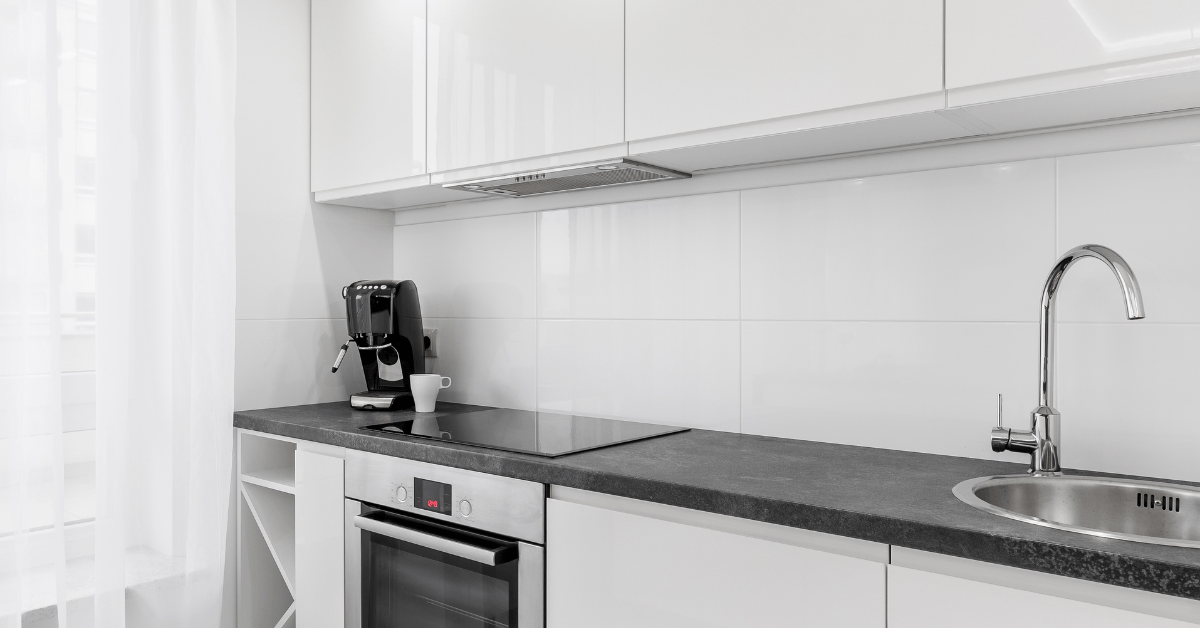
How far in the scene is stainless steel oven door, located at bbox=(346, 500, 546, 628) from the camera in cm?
150

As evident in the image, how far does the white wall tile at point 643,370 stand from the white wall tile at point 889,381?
0.07m

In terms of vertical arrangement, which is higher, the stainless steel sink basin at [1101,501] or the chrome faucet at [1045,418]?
the chrome faucet at [1045,418]

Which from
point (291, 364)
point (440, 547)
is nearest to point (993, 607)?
point (440, 547)

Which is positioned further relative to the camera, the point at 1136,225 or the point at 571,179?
the point at 571,179

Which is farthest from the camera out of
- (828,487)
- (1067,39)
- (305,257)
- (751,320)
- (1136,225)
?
(305,257)

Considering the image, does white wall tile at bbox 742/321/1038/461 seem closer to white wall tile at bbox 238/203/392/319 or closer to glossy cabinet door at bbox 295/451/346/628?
glossy cabinet door at bbox 295/451/346/628

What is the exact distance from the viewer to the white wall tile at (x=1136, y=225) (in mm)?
1315

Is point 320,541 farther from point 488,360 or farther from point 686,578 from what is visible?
point 686,578

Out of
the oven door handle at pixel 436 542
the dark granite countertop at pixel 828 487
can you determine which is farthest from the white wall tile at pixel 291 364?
the oven door handle at pixel 436 542

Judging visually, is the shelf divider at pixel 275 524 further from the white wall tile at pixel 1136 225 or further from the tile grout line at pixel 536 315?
the white wall tile at pixel 1136 225

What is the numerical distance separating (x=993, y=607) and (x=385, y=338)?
1.71m

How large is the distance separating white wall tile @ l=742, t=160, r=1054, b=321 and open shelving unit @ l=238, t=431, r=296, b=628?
141 centimetres

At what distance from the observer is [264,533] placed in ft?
7.07

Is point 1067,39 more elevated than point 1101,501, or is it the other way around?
point 1067,39
